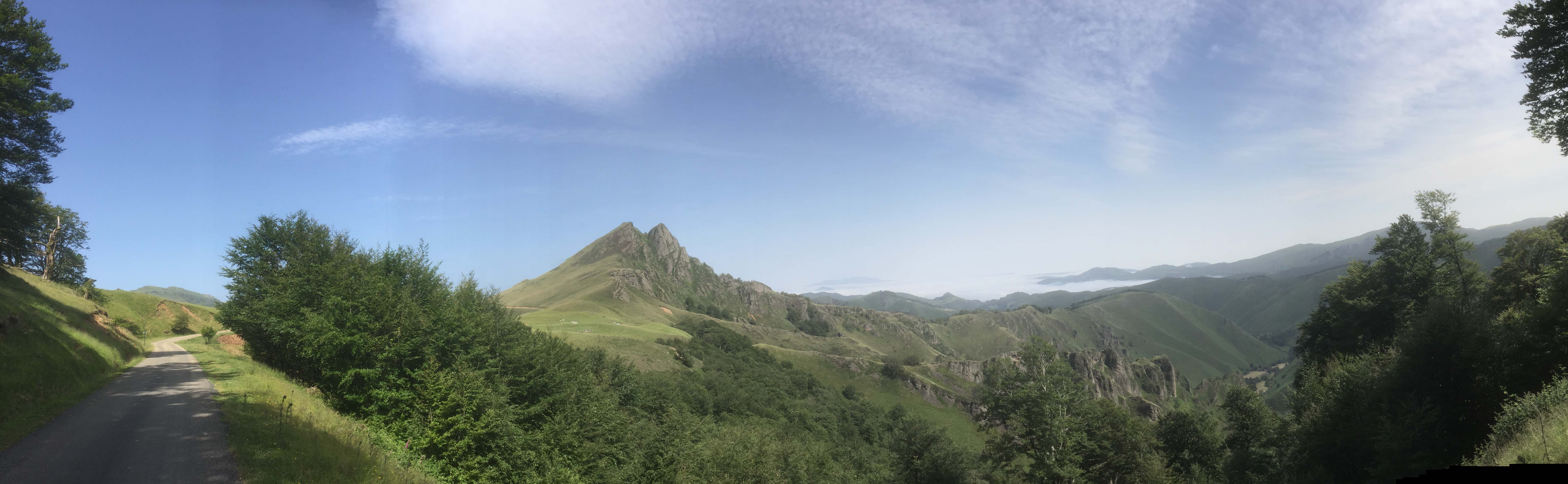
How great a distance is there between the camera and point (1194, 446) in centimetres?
6059

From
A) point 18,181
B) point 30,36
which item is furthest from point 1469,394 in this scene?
point 18,181

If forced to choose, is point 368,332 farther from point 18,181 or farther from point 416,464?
point 18,181

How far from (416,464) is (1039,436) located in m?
44.3

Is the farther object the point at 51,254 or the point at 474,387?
the point at 51,254

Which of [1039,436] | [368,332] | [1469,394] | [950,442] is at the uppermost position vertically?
[368,332]

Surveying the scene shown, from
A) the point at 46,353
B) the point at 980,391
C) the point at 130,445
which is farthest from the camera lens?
the point at 980,391

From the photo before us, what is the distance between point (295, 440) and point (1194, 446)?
7838 centimetres

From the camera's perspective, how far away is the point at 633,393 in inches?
2400

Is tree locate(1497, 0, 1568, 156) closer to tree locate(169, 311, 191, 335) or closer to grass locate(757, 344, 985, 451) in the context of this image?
grass locate(757, 344, 985, 451)

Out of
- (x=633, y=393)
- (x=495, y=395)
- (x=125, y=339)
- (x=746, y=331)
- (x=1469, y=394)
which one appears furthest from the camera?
(x=746, y=331)

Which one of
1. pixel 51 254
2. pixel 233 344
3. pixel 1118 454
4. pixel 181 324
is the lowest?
pixel 1118 454

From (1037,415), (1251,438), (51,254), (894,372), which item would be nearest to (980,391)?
(1037,415)

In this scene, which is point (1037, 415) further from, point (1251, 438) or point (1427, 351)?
point (1251, 438)

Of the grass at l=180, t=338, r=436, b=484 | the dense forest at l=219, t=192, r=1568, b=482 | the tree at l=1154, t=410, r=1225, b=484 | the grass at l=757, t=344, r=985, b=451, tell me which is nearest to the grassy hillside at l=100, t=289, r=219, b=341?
the dense forest at l=219, t=192, r=1568, b=482
